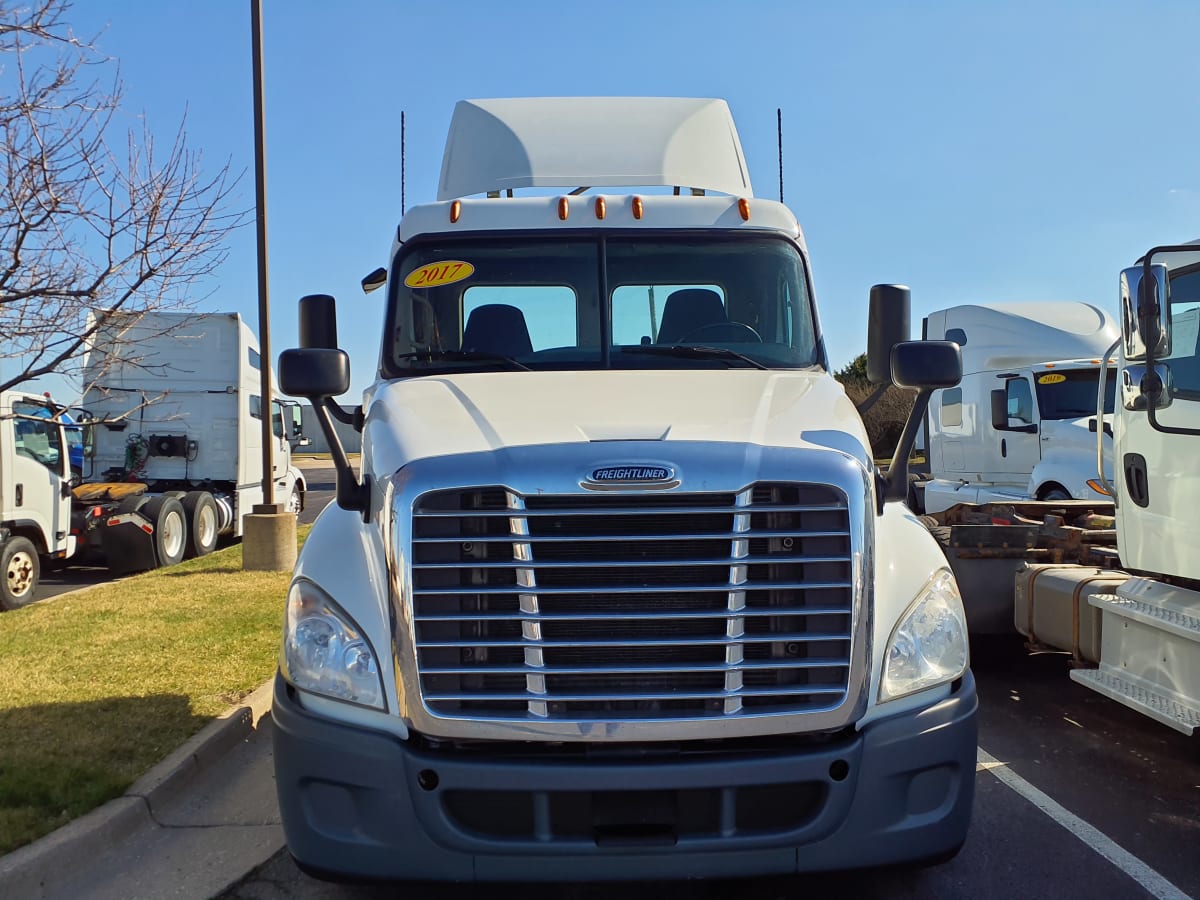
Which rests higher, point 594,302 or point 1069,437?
point 594,302

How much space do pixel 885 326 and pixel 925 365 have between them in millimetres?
703

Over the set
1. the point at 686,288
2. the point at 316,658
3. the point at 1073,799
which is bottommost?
the point at 1073,799

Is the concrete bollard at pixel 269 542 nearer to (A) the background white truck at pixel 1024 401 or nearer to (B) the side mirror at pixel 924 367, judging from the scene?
(A) the background white truck at pixel 1024 401

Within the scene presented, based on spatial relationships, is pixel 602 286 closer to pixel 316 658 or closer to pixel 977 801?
pixel 316 658

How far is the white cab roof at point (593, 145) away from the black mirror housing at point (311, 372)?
101 inches

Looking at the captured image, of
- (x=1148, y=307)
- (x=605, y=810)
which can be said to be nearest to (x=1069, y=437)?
(x=1148, y=307)

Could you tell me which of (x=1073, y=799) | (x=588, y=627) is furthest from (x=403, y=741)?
(x=1073, y=799)

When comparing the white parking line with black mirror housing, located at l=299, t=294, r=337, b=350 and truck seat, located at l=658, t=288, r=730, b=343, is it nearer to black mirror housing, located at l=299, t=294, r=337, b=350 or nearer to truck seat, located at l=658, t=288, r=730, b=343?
truck seat, located at l=658, t=288, r=730, b=343

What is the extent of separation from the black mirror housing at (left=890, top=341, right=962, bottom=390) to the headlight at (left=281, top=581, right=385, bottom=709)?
225 cm

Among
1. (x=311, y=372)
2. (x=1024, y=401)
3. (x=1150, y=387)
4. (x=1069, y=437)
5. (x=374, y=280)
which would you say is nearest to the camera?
(x=311, y=372)

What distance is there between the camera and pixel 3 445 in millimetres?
11016

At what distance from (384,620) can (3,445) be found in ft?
32.4

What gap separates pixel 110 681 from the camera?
6.45 metres

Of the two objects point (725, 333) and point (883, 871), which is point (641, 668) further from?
point (725, 333)
